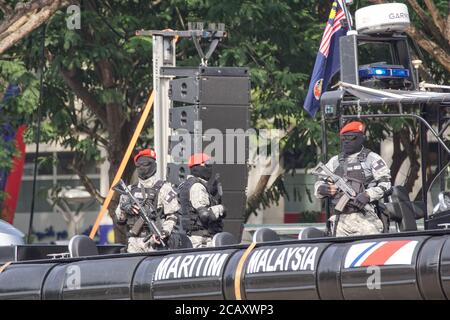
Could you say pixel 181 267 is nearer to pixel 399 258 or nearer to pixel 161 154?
pixel 399 258

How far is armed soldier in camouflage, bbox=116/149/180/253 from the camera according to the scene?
12.8 meters

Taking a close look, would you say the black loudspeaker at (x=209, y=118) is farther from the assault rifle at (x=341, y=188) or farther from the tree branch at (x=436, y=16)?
the tree branch at (x=436, y=16)

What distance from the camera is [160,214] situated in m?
12.9

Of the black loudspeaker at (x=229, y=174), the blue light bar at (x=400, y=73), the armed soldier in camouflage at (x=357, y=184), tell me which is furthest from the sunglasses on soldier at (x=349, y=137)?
the black loudspeaker at (x=229, y=174)

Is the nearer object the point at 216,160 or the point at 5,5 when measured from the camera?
the point at 216,160

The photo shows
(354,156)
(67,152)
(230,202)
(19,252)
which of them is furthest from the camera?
(67,152)

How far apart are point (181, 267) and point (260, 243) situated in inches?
26.7

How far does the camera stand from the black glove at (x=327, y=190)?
11.6m

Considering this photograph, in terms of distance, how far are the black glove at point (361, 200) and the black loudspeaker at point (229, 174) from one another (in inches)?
140

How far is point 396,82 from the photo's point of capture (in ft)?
40.2

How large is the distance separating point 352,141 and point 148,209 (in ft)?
7.31
